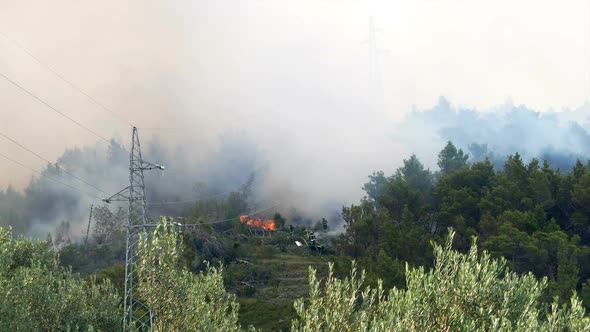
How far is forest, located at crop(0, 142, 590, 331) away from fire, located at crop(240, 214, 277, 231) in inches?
83.6

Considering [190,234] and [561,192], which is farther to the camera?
[190,234]

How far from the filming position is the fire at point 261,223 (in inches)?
6392

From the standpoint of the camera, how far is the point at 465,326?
88.0 ft

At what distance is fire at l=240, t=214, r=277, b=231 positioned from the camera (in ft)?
533

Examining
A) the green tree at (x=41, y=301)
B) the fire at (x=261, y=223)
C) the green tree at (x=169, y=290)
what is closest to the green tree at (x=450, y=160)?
the fire at (x=261, y=223)

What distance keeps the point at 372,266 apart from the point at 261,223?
90853 mm

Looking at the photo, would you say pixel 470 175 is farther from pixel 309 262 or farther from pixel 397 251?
pixel 309 262

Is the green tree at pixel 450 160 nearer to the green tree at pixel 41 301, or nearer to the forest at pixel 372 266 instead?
the forest at pixel 372 266

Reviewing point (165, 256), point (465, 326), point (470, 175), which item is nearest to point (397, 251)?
point (470, 175)

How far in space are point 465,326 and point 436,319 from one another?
270 centimetres

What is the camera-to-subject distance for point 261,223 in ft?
547

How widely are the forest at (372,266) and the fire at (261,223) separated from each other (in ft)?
6.97

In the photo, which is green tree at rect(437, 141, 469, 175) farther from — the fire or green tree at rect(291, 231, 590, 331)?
green tree at rect(291, 231, 590, 331)

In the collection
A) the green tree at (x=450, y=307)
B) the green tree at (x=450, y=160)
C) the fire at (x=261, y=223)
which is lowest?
the green tree at (x=450, y=307)
